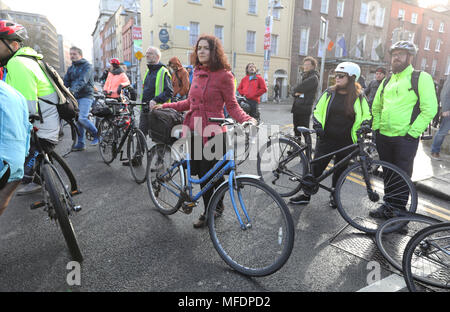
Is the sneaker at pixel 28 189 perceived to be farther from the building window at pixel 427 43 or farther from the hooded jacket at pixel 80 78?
the building window at pixel 427 43

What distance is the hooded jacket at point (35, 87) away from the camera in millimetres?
2795

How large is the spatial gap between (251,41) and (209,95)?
25.4 metres

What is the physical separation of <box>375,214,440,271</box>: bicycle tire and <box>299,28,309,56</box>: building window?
2817 centimetres

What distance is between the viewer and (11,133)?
1.89 m

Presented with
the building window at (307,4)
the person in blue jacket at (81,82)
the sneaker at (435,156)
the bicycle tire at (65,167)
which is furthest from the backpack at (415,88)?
the building window at (307,4)

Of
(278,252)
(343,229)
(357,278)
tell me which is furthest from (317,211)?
(278,252)

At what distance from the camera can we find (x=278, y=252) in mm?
2480

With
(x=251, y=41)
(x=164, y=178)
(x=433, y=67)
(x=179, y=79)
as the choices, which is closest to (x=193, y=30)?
(x=251, y=41)

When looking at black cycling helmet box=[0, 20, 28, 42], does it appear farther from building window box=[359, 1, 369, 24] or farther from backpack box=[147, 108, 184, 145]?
building window box=[359, 1, 369, 24]

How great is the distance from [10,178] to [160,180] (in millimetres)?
1815

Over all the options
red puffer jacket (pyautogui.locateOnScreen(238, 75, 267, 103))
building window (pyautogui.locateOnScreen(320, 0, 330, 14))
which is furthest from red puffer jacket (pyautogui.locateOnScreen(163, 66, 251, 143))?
building window (pyautogui.locateOnScreen(320, 0, 330, 14))

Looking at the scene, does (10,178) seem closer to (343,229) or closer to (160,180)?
(160,180)

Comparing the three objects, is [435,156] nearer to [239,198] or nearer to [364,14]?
[239,198]

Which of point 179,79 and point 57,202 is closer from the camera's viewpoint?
point 57,202
